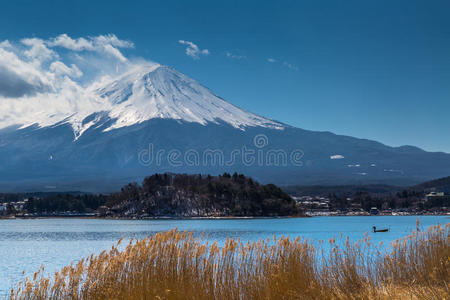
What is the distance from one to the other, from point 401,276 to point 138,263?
19.1ft

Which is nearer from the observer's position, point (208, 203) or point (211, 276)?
point (211, 276)

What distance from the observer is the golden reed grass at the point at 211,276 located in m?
10.4

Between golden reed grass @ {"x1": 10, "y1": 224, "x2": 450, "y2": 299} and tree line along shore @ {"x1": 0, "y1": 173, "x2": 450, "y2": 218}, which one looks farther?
tree line along shore @ {"x1": 0, "y1": 173, "x2": 450, "y2": 218}

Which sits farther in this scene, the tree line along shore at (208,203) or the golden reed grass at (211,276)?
the tree line along shore at (208,203)

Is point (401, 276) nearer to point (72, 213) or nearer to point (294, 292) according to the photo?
point (294, 292)

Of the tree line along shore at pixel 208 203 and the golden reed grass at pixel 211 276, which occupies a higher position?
the tree line along shore at pixel 208 203

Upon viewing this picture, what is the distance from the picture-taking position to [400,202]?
132 meters

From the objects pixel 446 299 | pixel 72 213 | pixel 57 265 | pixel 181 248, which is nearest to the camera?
pixel 446 299

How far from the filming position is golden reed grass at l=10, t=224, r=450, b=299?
10.4 metres

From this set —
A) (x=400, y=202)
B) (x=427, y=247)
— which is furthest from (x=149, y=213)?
(x=427, y=247)

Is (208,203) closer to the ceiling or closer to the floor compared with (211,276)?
closer to the ceiling

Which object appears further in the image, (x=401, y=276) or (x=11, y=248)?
(x=11, y=248)

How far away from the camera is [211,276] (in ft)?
35.9

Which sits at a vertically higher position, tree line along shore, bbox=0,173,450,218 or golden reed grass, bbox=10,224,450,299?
tree line along shore, bbox=0,173,450,218
